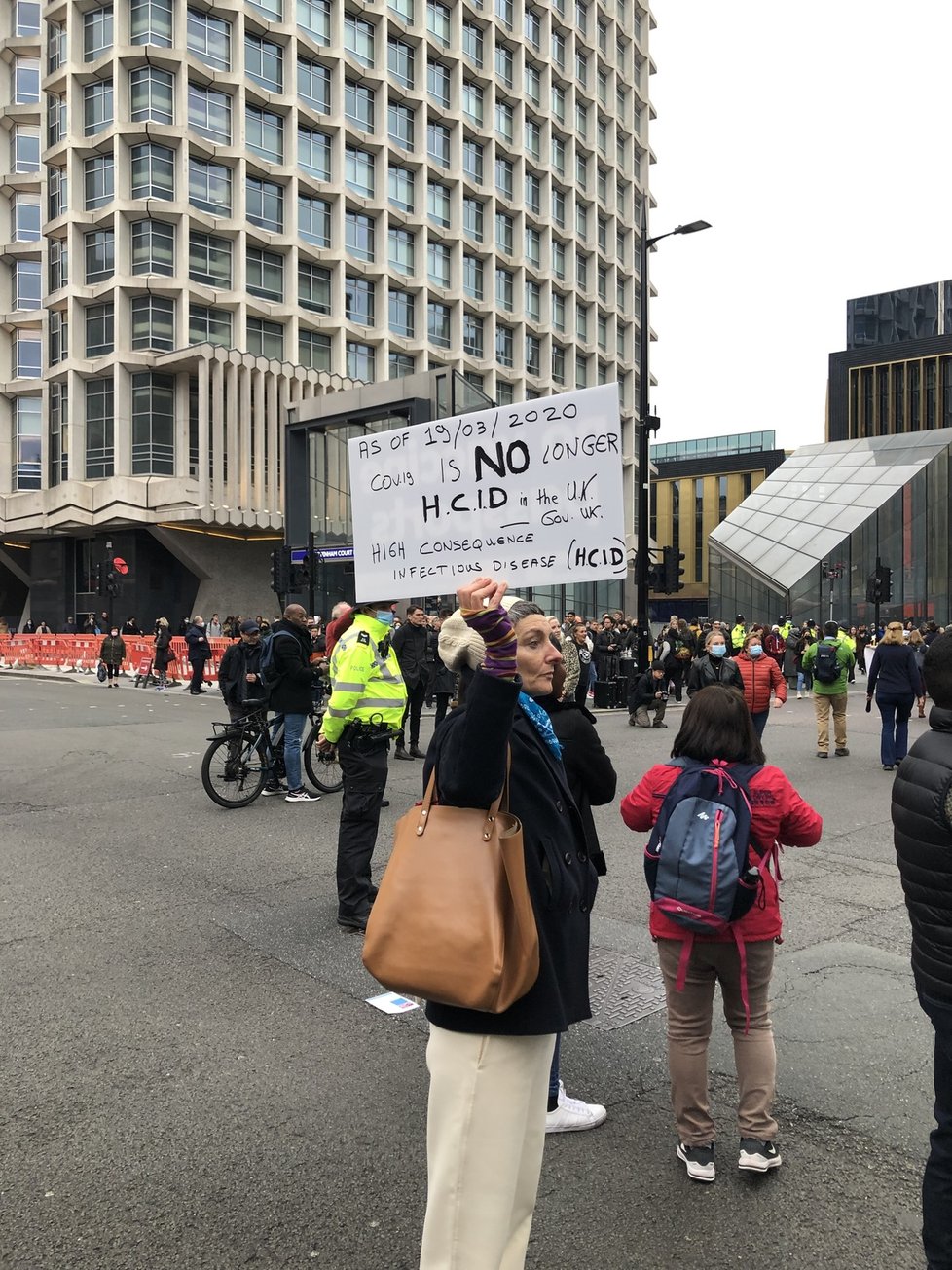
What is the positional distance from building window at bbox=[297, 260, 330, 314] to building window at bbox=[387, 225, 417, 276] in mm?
3683

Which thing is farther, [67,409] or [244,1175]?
[67,409]

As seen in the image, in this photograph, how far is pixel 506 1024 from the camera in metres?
2.31

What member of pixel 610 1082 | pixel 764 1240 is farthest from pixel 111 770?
pixel 764 1240

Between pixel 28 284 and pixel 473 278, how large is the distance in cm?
2173

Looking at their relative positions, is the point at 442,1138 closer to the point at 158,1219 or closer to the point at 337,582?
the point at 158,1219

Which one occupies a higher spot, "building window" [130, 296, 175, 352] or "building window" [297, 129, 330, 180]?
"building window" [297, 129, 330, 180]

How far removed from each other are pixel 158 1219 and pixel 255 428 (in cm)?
4135

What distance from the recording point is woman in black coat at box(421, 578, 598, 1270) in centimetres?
229

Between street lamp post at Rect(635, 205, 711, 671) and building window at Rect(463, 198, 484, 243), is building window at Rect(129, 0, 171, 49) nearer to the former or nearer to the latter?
building window at Rect(463, 198, 484, 243)

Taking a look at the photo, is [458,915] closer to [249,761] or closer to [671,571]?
[249,761]

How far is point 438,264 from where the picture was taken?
167 ft

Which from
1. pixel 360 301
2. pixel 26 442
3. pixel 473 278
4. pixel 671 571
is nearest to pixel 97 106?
pixel 360 301

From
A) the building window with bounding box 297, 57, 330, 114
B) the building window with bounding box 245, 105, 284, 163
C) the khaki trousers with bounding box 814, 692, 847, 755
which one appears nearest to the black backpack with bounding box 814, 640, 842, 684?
the khaki trousers with bounding box 814, 692, 847, 755

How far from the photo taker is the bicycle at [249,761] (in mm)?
9461
